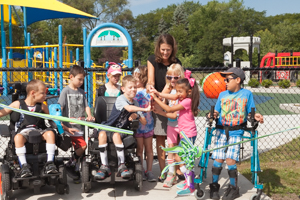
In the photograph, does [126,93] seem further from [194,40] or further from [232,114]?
[194,40]

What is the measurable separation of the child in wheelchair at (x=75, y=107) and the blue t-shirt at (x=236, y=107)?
5.43ft

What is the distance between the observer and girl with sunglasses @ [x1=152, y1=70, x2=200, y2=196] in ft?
13.3

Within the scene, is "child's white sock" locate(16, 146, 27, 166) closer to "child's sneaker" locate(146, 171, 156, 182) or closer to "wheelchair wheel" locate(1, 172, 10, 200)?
"wheelchair wheel" locate(1, 172, 10, 200)

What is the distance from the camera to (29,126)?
394cm

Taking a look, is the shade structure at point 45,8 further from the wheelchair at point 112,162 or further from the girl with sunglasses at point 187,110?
the girl with sunglasses at point 187,110

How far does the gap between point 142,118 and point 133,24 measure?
55.1m

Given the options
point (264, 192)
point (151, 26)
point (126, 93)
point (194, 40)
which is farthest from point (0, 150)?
point (151, 26)

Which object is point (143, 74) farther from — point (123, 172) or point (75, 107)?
point (123, 172)

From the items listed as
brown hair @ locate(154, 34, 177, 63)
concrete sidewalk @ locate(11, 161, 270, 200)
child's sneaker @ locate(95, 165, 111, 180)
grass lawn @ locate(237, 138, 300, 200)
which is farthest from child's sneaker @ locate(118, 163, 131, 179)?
grass lawn @ locate(237, 138, 300, 200)

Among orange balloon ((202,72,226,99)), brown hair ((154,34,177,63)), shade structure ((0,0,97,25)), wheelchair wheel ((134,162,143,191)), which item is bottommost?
wheelchair wheel ((134,162,143,191))

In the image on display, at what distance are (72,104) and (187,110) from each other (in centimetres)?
149

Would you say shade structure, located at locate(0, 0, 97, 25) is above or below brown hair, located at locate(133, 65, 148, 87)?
above

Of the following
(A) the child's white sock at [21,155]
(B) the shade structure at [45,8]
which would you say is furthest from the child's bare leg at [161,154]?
(B) the shade structure at [45,8]

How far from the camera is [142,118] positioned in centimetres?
412
